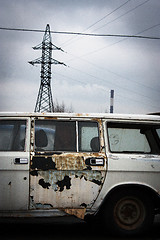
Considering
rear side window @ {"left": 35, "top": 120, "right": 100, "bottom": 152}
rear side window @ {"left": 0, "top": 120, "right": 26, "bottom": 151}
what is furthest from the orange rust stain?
rear side window @ {"left": 0, "top": 120, "right": 26, "bottom": 151}

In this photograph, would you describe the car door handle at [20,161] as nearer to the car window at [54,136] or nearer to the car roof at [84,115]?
the car window at [54,136]

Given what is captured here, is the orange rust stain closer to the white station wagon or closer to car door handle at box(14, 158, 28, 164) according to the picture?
the white station wagon

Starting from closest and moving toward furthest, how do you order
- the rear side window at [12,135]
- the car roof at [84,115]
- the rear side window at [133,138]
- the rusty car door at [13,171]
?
1. the rusty car door at [13,171]
2. the rear side window at [12,135]
3. the car roof at [84,115]
4. the rear side window at [133,138]

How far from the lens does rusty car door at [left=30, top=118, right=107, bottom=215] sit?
536 centimetres

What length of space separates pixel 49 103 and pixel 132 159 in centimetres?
2780

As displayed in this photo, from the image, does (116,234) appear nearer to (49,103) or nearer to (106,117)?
(106,117)

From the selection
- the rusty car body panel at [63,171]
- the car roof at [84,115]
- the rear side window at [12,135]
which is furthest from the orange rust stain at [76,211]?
the car roof at [84,115]

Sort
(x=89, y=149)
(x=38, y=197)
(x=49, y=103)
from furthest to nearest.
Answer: (x=49, y=103), (x=89, y=149), (x=38, y=197)

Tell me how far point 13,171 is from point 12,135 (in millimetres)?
564

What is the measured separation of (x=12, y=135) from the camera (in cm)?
557

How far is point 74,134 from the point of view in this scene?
223 inches

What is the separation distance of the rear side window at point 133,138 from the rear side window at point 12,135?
136cm

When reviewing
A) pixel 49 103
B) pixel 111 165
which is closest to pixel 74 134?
pixel 111 165

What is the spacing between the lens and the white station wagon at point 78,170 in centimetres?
534
